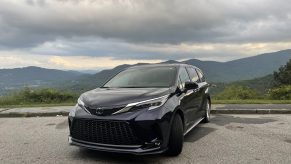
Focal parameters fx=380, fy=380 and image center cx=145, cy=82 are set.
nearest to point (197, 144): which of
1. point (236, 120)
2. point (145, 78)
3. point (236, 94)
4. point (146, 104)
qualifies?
point (145, 78)

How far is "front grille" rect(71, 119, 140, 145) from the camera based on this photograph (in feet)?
19.0

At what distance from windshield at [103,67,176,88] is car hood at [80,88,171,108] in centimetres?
43

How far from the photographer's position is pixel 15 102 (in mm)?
17844

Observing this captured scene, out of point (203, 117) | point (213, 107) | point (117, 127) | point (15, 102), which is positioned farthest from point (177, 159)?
point (15, 102)

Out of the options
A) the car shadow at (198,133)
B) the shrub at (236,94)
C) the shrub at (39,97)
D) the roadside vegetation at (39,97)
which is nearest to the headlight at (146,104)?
the car shadow at (198,133)

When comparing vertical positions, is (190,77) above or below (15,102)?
above

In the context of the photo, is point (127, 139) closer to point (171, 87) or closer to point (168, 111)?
point (168, 111)

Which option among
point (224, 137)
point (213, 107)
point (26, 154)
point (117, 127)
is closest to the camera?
point (117, 127)

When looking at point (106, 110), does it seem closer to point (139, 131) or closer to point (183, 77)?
point (139, 131)

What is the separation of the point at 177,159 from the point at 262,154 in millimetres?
1494

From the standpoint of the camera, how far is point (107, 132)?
5.85 meters

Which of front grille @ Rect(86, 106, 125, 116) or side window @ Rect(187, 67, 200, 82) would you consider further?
side window @ Rect(187, 67, 200, 82)

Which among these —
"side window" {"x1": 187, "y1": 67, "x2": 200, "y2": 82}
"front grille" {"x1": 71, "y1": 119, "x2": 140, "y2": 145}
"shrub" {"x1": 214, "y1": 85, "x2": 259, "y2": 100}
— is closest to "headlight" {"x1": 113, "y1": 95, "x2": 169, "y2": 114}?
"front grille" {"x1": 71, "y1": 119, "x2": 140, "y2": 145}

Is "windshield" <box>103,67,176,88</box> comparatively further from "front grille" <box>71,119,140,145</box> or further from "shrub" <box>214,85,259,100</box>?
"shrub" <box>214,85,259,100</box>
